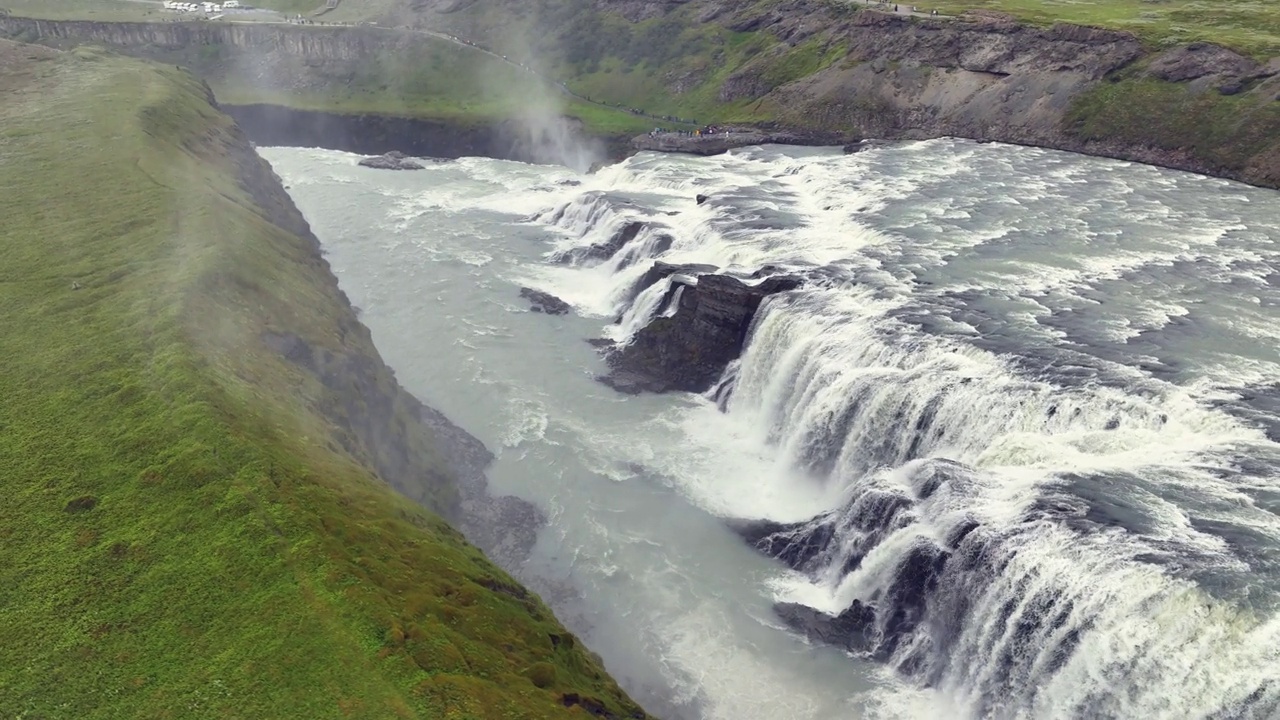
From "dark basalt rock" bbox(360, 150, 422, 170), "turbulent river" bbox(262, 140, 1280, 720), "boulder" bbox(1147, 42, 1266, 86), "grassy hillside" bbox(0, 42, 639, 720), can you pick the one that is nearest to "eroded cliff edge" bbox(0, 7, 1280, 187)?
"boulder" bbox(1147, 42, 1266, 86)

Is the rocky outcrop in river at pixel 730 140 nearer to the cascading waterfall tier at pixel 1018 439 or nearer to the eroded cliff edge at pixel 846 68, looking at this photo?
the eroded cliff edge at pixel 846 68

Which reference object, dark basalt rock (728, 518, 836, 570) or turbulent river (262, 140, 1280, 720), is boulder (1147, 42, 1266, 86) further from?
dark basalt rock (728, 518, 836, 570)

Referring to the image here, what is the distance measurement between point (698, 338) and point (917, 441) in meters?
19.0

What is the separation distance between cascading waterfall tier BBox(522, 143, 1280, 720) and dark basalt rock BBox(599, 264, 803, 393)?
4.71 ft

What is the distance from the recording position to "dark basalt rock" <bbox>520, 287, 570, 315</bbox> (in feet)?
231

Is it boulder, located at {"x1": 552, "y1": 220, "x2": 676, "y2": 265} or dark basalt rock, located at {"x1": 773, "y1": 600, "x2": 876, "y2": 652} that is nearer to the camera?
dark basalt rock, located at {"x1": 773, "y1": 600, "x2": 876, "y2": 652}

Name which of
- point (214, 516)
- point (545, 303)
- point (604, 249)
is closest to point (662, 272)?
point (545, 303)

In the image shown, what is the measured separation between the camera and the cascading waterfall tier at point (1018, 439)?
29.5m

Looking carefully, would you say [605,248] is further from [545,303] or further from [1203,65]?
[1203,65]

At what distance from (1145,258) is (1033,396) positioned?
84.4ft

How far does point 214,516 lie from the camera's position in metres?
30.0

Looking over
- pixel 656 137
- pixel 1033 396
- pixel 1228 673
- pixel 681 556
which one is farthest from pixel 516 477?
pixel 656 137

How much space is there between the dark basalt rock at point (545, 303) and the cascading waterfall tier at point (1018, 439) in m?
4.19

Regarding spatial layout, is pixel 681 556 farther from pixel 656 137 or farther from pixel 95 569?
pixel 656 137
